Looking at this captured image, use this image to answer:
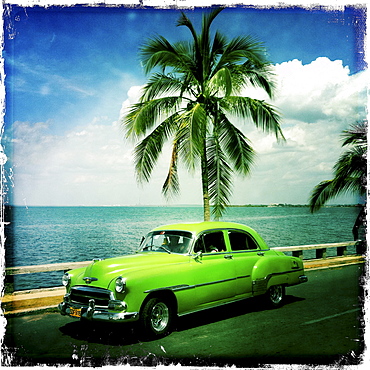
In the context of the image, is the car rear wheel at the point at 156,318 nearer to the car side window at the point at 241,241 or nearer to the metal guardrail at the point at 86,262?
the car side window at the point at 241,241

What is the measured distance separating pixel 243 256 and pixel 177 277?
1885 millimetres

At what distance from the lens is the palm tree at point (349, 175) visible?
14.7 metres

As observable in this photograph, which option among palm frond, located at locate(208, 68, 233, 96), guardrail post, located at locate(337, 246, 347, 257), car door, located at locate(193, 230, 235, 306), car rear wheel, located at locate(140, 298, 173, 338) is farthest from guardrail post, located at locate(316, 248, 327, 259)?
car rear wheel, located at locate(140, 298, 173, 338)

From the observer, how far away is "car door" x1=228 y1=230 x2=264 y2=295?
787 cm

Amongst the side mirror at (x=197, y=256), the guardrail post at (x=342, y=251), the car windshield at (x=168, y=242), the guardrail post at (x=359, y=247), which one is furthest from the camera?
the guardrail post at (x=342, y=251)

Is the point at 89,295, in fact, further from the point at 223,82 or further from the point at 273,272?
the point at 223,82

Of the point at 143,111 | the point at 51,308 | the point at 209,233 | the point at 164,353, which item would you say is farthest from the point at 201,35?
the point at 164,353

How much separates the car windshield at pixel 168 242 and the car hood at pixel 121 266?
0.25 meters

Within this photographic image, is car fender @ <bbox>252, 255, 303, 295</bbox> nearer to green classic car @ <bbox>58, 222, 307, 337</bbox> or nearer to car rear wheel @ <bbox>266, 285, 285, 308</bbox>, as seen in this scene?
green classic car @ <bbox>58, 222, 307, 337</bbox>

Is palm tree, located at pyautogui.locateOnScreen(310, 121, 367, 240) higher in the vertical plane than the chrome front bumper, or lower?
higher

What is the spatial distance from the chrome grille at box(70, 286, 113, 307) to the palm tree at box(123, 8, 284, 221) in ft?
17.0

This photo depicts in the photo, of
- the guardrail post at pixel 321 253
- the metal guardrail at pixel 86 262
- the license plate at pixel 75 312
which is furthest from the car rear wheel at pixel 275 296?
the guardrail post at pixel 321 253

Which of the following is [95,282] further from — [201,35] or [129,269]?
[201,35]

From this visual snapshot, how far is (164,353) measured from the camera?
5742 millimetres
